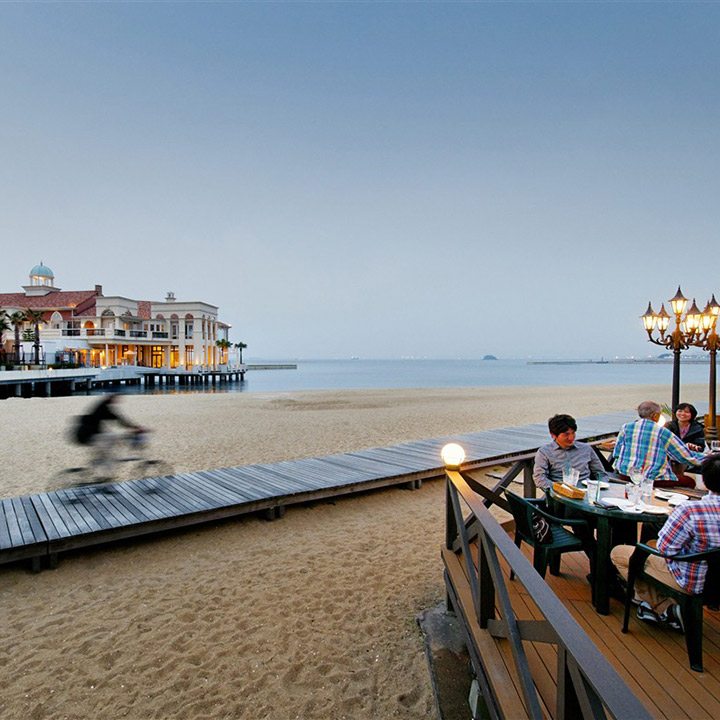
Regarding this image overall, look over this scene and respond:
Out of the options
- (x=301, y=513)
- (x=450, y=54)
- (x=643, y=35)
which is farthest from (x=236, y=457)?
(x=450, y=54)

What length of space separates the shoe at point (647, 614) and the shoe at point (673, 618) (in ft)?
0.13

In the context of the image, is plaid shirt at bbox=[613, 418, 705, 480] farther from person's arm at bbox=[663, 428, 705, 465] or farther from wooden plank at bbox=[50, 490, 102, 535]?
wooden plank at bbox=[50, 490, 102, 535]

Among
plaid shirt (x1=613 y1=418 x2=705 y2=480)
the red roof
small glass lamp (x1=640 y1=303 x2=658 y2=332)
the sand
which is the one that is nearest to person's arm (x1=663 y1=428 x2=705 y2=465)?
plaid shirt (x1=613 y1=418 x2=705 y2=480)

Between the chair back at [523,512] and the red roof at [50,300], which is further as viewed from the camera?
the red roof at [50,300]

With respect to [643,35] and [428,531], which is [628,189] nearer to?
[643,35]

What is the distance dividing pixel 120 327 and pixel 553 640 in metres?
66.1

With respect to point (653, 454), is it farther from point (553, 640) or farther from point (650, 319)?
point (650, 319)

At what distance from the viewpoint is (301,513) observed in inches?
270

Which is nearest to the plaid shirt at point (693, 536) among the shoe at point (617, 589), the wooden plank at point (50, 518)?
the shoe at point (617, 589)

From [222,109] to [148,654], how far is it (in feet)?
231

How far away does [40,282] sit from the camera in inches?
2739

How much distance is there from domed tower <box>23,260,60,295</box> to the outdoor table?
8002 cm

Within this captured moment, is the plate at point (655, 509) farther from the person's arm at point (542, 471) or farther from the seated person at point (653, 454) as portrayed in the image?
the seated person at point (653, 454)

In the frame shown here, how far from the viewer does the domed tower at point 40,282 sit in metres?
64.9
